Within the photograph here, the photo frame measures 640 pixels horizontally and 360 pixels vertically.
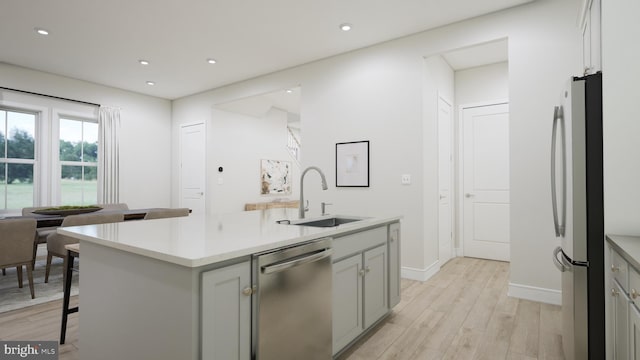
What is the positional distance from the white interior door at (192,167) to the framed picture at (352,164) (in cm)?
300

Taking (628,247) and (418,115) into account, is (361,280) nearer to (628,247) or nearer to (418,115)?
(628,247)

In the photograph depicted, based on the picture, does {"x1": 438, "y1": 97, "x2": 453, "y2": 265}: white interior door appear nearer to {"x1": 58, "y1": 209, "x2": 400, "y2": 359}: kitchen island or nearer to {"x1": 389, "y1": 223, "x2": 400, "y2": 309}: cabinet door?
{"x1": 389, "y1": 223, "x2": 400, "y2": 309}: cabinet door

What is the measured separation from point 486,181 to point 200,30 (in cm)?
414

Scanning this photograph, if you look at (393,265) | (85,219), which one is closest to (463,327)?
(393,265)

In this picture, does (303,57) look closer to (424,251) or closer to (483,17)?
(483,17)

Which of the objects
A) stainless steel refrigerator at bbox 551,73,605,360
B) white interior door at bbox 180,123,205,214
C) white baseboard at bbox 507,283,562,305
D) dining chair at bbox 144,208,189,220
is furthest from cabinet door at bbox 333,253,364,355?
white interior door at bbox 180,123,205,214

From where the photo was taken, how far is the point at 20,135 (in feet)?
16.4

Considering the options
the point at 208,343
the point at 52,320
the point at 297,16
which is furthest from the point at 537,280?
the point at 52,320

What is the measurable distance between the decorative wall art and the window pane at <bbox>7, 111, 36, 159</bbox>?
371cm

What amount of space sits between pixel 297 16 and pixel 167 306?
10.1 ft

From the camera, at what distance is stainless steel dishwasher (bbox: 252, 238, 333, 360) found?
1486 mm

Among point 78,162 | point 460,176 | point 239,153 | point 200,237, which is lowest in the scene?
point 200,237

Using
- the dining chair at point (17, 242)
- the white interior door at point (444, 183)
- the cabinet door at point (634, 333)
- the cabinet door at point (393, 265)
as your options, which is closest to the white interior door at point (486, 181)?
the white interior door at point (444, 183)

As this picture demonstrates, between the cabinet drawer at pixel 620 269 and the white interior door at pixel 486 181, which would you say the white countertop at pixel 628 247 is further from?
the white interior door at pixel 486 181
